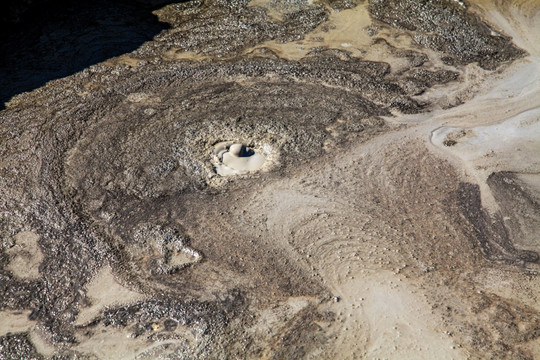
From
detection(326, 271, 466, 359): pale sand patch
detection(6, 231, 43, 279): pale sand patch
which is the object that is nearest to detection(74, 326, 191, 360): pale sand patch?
detection(6, 231, 43, 279): pale sand patch

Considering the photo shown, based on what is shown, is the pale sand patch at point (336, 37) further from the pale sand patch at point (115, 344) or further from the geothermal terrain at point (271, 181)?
the pale sand patch at point (115, 344)

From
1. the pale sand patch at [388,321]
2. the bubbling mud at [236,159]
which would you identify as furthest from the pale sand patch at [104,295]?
the pale sand patch at [388,321]

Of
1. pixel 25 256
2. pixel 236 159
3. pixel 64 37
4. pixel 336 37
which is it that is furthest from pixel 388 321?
pixel 64 37

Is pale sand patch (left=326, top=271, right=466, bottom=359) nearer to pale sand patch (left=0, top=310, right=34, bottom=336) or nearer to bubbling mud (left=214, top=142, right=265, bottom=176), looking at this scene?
bubbling mud (left=214, top=142, right=265, bottom=176)

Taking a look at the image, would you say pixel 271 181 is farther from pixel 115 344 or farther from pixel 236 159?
pixel 115 344

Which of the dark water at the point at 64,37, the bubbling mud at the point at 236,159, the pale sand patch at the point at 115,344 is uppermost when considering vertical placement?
the dark water at the point at 64,37
